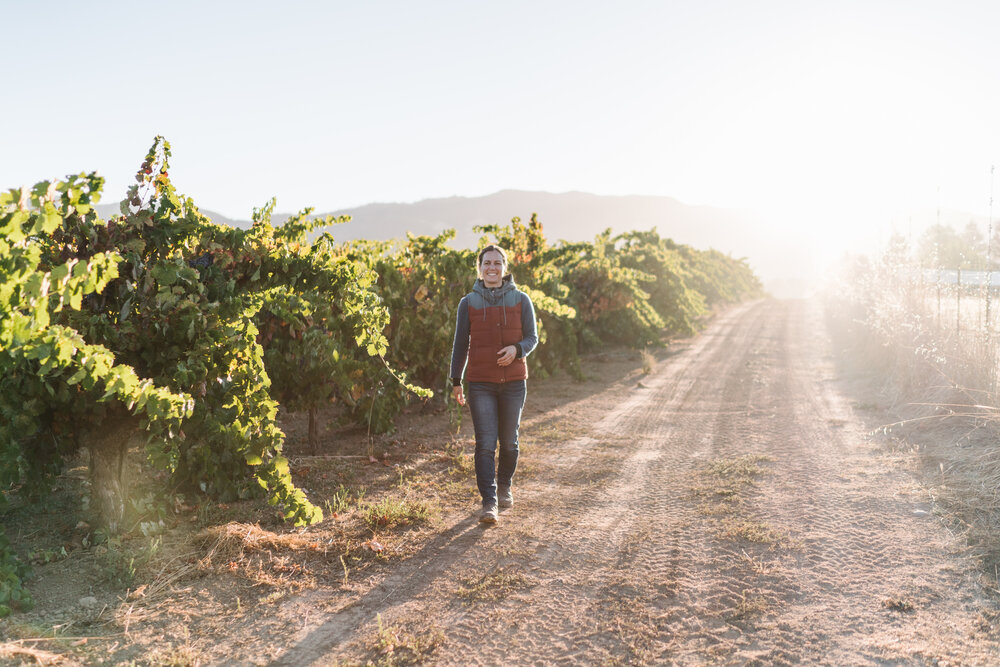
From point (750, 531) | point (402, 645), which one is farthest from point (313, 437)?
point (750, 531)

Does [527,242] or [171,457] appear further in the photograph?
[527,242]

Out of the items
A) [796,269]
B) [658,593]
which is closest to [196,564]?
[658,593]

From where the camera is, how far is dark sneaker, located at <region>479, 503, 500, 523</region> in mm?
4898

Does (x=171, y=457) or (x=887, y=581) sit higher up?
(x=171, y=457)

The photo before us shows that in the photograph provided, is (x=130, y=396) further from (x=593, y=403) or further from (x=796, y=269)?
(x=796, y=269)

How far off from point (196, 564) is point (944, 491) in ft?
19.3

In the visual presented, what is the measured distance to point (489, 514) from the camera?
4918 millimetres

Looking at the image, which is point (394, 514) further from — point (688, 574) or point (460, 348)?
point (688, 574)

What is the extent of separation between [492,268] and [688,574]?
Result: 2.64 m

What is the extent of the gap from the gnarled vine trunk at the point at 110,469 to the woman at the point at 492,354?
2.43 meters

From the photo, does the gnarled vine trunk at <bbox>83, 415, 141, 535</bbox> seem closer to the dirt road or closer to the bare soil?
the bare soil

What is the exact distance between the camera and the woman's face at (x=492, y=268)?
16.8ft

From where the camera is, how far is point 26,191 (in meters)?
2.81

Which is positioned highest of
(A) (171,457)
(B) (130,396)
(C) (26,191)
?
(C) (26,191)
